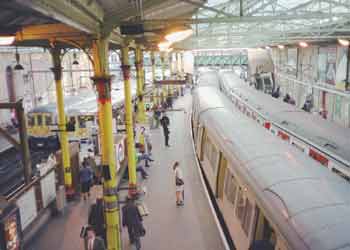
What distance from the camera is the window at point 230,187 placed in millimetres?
7565

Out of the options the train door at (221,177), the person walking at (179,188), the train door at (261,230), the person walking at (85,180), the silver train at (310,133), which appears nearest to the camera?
the train door at (261,230)

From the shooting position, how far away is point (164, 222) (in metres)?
10.4

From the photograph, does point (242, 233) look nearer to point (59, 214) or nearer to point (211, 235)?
point (211, 235)

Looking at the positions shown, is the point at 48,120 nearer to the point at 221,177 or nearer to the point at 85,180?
the point at 85,180

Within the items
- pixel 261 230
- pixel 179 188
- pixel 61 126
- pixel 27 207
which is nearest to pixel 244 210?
pixel 261 230

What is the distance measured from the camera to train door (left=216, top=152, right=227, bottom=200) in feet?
29.5

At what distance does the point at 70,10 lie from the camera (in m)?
5.20

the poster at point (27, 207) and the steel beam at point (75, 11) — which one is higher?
the steel beam at point (75, 11)

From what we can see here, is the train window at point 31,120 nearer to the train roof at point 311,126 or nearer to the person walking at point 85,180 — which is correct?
the person walking at point 85,180

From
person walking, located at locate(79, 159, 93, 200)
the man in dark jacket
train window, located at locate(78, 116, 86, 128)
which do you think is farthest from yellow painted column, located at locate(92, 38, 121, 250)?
train window, located at locate(78, 116, 86, 128)

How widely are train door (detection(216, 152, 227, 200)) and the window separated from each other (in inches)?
22.7

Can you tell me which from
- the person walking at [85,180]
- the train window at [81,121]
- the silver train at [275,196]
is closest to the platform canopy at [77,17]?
the silver train at [275,196]

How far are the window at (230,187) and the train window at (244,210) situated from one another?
0.48m

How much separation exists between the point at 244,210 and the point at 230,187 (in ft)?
4.72
